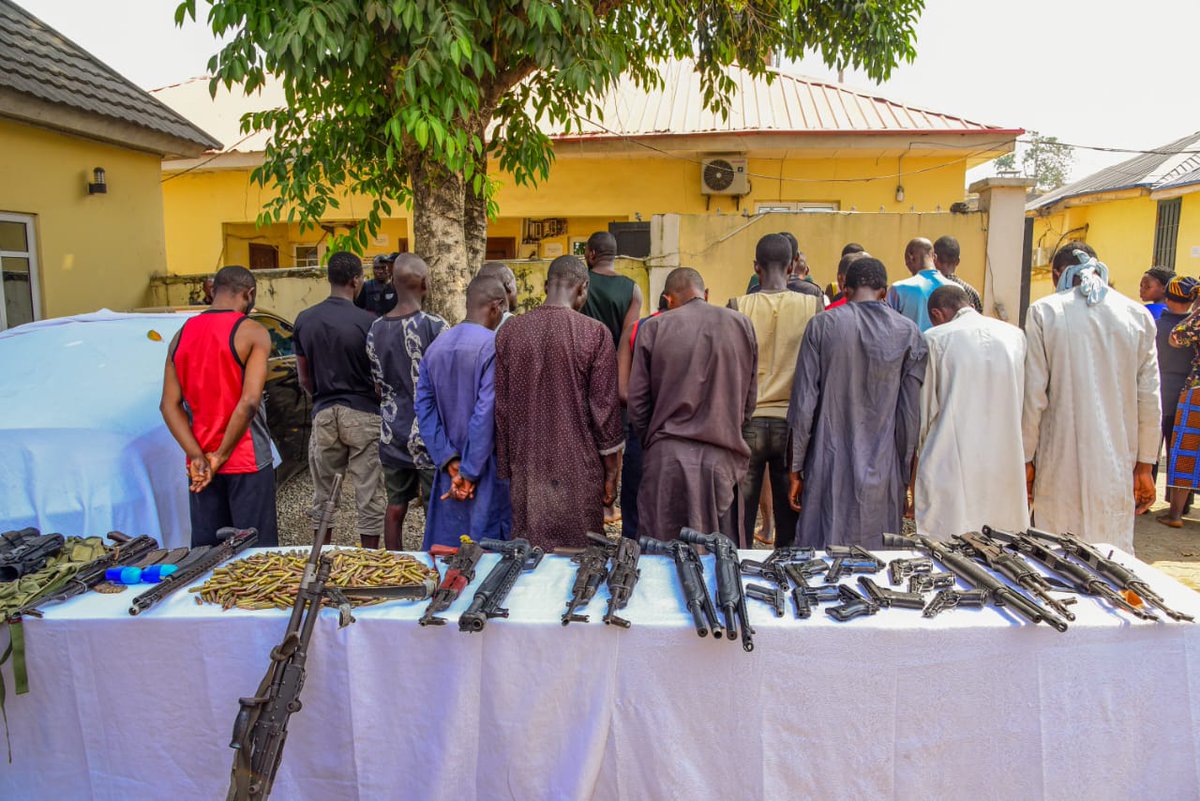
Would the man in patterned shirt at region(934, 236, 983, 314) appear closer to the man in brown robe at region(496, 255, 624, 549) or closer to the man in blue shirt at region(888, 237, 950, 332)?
→ the man in blue shirt at region(888, 237, 950, 332)

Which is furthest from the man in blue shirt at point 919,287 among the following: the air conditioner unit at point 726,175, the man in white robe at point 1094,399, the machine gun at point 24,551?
the air conditioner unit at point 726,175

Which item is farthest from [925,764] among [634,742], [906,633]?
[634,742]

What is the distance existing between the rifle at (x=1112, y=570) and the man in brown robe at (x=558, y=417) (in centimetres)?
183

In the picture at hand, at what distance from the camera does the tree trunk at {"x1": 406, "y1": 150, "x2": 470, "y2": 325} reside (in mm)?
5977

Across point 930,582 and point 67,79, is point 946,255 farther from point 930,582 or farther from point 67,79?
point 67,79

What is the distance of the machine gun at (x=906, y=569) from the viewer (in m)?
2.81

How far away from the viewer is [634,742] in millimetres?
2469

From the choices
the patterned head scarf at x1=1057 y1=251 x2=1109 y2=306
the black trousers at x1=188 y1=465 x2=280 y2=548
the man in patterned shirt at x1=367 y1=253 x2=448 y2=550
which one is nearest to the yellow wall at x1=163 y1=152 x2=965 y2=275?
the patterned head scarf at x1=1057 y1=251 x2=1109 y2=306

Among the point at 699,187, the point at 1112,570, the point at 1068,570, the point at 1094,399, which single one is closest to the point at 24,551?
the point at 1068,570

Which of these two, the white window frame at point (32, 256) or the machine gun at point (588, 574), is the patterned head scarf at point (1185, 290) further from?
the white window frame at point (32, 256)

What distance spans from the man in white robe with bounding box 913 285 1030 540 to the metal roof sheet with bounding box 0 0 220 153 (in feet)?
25.7

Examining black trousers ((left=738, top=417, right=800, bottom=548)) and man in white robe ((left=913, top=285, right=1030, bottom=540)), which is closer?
man in white robe ((left=913, top=285, right=1030, bottom=540))

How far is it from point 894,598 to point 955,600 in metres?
0.19

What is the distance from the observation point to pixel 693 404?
374 centimetres
